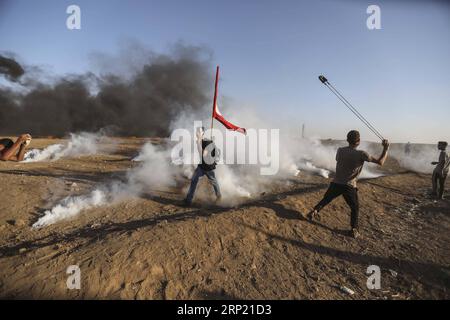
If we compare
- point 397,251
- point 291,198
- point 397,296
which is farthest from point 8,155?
point 397,251

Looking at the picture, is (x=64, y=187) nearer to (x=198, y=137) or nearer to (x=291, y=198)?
(x=198, y=137)

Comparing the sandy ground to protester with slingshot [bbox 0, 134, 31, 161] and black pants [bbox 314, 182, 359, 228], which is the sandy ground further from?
protester with slingshot [bbox 0, 134, 31, 161]

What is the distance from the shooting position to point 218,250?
4.17 meters

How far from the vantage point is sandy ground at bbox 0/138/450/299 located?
3.47 m

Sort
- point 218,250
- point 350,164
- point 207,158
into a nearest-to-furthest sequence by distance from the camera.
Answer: point 218,250, point 350,164, point 207,158

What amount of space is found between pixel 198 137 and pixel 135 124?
21.1m

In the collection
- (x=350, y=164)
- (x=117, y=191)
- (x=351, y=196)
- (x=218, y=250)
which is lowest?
(x=218, y=250)

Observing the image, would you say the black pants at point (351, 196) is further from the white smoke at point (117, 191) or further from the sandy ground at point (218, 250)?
the white smoke at point (117, 191)

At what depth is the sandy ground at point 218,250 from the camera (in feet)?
11.4

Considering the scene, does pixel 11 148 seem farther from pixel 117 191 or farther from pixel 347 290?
pixel 347 290

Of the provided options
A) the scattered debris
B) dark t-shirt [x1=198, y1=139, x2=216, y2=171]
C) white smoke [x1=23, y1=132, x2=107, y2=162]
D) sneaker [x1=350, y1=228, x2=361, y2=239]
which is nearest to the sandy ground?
the scattered debris

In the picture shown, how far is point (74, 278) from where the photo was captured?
137 inches

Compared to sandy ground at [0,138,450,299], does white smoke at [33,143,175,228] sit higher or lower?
higher

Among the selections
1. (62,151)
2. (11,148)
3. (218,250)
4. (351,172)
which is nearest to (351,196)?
(351,172)
